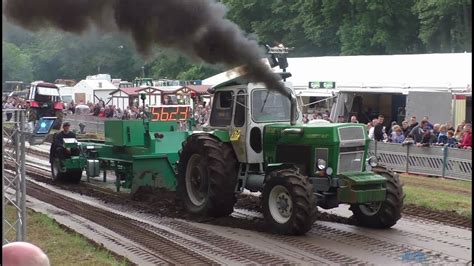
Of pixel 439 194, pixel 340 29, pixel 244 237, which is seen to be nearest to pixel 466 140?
pixel 439 194

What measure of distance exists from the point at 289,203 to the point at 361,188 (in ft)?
3.16

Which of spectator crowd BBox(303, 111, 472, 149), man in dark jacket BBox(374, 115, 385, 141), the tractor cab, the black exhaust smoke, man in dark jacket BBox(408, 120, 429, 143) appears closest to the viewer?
the black exhaust smoke

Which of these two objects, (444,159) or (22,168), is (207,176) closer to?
(22,168)

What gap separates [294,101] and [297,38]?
37.3 metres

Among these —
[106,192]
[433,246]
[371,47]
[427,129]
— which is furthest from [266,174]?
[371,47]

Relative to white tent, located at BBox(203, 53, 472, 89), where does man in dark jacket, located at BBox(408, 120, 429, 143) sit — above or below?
below

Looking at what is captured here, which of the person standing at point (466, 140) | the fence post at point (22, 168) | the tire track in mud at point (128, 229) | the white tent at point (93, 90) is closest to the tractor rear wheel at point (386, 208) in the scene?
the tire track in mud at point (128, 229)

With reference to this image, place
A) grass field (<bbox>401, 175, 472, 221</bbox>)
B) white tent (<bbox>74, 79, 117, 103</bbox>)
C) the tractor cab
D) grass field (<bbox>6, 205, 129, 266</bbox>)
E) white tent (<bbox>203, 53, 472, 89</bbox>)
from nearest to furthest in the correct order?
grass field (<bbox>6, 205, 129, 266</bbox>), the tractor cab, grass field (<bbox>401, 175, 472, 221</bbox>), white tent (<bbox>203, 53, 472, 89</bbox>), white tent (<bbox>74, 79, 117, 103</bbox>)

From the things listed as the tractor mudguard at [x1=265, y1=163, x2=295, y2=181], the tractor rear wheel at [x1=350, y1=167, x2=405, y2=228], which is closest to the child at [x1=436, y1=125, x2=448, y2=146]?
the tractor rear wheel at [x1=350, y1=167, x2=405, y2=228]

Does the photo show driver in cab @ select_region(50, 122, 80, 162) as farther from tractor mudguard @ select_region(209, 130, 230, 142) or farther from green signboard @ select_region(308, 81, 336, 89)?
green signboard @ select_region(308, 81, 336, 89)

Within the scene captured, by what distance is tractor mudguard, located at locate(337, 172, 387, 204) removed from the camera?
27.3 ft

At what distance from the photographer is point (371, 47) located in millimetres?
41625

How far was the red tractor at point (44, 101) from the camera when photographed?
3081cm

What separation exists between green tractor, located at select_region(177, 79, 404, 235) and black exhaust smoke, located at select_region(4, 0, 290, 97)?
1.76ft
